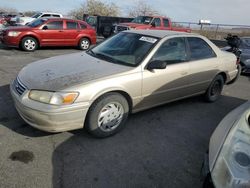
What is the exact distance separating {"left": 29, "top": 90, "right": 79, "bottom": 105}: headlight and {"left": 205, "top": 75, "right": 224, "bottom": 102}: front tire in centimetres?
336

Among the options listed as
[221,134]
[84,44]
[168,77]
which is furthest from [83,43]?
[221,134]

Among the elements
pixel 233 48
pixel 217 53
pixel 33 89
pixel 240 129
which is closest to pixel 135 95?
pixel 33 89

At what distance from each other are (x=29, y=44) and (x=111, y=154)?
30.9 feet

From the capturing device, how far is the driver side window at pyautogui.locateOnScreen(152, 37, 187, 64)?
425 cm

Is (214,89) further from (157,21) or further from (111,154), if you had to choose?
(157,21)

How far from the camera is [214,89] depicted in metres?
5.67

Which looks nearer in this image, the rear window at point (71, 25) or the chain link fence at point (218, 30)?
the rear window at point (71, 25)

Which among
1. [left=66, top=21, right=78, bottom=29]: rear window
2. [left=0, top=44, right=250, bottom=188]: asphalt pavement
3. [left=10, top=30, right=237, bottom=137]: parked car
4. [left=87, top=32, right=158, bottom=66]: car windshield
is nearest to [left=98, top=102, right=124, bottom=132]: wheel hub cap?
[left=10, top=30, right=237, bottom=137]: parked car

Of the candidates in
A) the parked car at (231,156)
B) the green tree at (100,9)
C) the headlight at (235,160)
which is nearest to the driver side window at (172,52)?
the parked car at (231,156)

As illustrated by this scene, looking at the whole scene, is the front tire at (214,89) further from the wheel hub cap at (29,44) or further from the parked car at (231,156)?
the wheel hub cap at (29,44)

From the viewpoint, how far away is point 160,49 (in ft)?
13.9

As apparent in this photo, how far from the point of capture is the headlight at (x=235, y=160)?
1.78m

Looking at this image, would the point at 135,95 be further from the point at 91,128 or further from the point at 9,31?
the point at 9,31

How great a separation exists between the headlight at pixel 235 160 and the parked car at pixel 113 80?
1.89 metres
